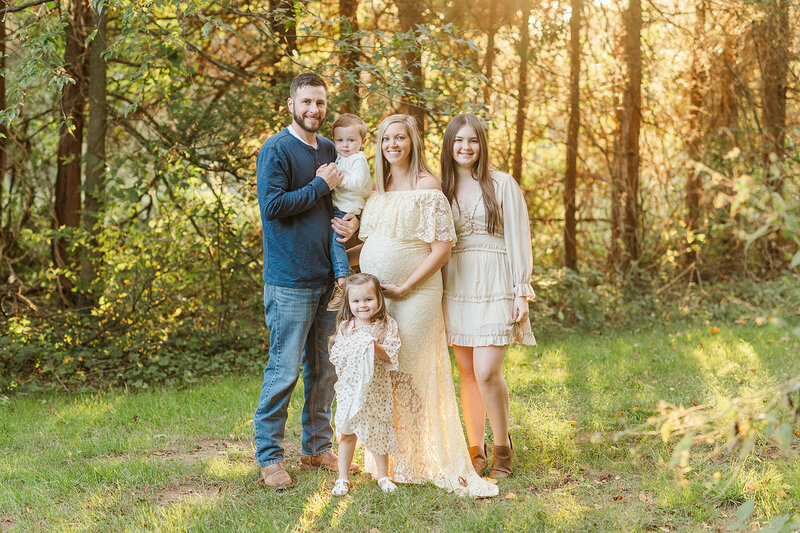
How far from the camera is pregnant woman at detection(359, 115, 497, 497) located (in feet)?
12.3

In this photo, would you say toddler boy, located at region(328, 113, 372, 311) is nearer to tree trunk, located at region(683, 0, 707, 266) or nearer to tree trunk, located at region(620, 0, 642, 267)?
tree trunk, located at region(620, 0, 642, 267)

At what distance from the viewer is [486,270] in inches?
154

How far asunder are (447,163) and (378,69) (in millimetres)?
1725

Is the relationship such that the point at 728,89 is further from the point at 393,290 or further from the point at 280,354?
the point at 280,354

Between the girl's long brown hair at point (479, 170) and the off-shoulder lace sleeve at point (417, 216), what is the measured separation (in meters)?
0.23

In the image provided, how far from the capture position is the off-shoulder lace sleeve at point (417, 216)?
3.73 meters

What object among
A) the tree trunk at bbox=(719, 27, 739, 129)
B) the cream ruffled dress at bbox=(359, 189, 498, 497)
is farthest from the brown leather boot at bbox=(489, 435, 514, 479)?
the tree trunk at bbox=(719, 27, 739, 129)

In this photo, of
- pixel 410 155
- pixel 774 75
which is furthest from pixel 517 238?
pixel 774 75

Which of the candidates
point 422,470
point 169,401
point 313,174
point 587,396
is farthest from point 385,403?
point 169,401

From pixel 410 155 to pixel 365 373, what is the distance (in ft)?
3.81

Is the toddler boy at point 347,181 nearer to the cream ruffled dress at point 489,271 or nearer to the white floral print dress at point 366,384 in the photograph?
the white floral print dress at point 366,384

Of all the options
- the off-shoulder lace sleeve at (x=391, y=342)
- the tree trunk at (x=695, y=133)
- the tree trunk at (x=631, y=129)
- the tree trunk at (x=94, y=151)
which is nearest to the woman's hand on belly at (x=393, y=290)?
the off-shoulder lace sleeve at (x=391, y=342)

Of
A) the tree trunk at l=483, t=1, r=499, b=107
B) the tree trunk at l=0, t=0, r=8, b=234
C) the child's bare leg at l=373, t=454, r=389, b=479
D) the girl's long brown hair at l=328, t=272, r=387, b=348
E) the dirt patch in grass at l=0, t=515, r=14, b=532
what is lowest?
the dirt patch in grass at l=0, t=515, r=14, b=532

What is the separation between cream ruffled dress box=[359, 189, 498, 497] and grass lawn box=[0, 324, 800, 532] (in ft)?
0.56
